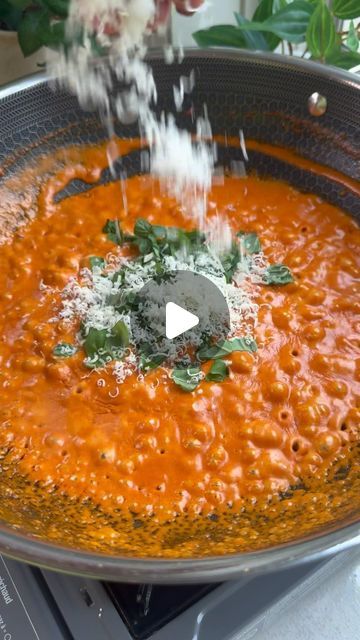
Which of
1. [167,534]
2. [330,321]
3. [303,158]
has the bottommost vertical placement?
[167,534]

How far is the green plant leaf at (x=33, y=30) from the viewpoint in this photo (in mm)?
1327

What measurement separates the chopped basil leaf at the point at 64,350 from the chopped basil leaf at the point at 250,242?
42 centimetres

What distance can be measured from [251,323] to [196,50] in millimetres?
618

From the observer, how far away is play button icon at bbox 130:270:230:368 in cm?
114

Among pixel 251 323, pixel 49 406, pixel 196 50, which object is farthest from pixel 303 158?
pixel 49 406

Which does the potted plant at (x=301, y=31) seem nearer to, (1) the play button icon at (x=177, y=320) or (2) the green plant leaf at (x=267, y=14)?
(2) the green plant leaf at (x=267, y=14)

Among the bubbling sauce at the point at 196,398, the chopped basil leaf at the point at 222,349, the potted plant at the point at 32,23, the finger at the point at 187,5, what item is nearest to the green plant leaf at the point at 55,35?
the potted plant at the point at 32,23

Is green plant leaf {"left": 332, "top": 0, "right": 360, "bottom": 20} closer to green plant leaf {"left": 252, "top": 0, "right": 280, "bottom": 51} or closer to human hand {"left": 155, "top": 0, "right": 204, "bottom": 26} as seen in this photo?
green plant leaf {"left": 252, "top": 0, "right": 280, "bottom": 51}

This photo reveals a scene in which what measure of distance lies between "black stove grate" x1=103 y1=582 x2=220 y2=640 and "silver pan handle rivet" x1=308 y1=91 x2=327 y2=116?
964 mm

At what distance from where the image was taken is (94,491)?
3.31 ft

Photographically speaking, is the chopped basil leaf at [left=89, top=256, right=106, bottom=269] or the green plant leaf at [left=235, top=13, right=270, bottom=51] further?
the green plant leaf at [left=235, top=13, right=270, bottom=51]

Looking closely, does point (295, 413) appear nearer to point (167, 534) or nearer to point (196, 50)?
point (167, 534)

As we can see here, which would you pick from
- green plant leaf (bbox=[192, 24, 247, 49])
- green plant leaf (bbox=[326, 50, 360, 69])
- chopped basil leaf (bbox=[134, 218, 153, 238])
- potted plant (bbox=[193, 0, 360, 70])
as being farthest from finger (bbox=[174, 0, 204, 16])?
chopped basil leaf (bbox=[134, 218, 153, 238])

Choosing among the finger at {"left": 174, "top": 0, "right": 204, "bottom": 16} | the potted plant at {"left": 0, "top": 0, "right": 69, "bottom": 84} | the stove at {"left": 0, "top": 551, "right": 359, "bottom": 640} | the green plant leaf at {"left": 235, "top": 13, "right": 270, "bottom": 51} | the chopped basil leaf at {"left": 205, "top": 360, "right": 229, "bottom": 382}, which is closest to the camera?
the stove at {"left": 0, "top": 551, "right": 359, "bottom": 640}
